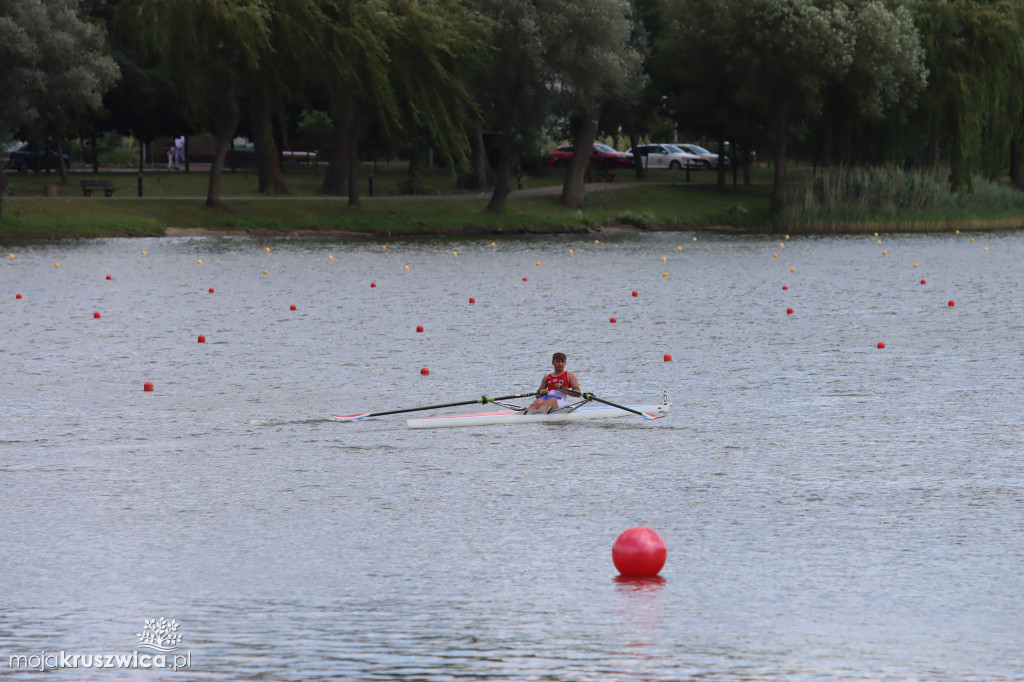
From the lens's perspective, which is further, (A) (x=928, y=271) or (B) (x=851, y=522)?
(A) (x=928, y=271)

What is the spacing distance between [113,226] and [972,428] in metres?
41.9

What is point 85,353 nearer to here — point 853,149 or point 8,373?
point 8,373

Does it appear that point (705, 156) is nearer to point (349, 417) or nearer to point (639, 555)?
point (349, 417)

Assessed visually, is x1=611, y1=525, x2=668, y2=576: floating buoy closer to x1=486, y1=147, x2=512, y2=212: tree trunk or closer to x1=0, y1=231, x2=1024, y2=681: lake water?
x1=0, y1=231, x2=1024, y2=681: lake water

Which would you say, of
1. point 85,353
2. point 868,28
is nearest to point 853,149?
point 868,28

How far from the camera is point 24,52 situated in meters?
53.7

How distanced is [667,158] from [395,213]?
30.3 m

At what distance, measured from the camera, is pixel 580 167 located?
64875 millimetres

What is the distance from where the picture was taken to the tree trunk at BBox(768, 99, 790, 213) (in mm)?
62938

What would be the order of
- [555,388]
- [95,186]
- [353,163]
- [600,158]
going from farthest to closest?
[600,158] → [95,186] → [353,163] → [555,388]

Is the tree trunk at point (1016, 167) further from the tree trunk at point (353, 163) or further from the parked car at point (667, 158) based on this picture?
the tree trunk at point (353, 163)

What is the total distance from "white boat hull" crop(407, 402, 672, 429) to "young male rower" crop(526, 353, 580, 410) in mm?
118

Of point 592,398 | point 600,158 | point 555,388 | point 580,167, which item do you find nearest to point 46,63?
point 580,167

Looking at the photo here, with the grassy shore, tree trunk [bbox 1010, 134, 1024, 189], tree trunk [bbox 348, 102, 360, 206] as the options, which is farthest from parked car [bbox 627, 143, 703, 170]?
tree trunk [bbox 348, 102, 360, 206]
